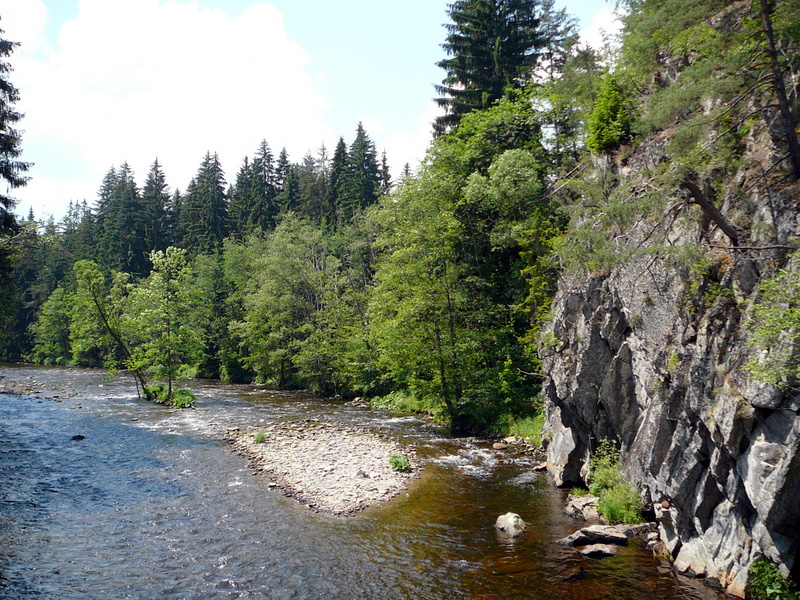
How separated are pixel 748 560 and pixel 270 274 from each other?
4011cm

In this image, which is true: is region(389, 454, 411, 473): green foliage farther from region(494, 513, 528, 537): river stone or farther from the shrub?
the shrub

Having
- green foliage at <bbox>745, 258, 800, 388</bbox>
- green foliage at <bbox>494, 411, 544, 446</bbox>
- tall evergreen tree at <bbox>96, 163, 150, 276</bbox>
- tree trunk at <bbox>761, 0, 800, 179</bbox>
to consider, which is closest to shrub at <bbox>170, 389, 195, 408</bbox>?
green foliage at <bbox>494, 411, 544, 446</bbox>

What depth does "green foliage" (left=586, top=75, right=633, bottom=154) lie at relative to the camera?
16.0 metres

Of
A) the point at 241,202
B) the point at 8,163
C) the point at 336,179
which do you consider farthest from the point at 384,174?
the point at 8,163

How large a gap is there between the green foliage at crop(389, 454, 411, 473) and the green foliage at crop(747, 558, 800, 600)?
35.4 feet

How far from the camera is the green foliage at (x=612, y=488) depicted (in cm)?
1279

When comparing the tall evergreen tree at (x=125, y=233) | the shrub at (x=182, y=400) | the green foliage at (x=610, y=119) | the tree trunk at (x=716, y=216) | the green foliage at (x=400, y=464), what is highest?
the tall evergreen tree at (x=125, y=233)

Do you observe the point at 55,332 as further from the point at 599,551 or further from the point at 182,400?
the point at 599,551

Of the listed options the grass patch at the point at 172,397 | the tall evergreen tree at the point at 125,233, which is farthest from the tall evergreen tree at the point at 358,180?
the tall evergreen tree at the point at 125,233

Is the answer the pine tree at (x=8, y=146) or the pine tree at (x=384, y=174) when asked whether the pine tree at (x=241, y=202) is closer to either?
the pine tree at (x=384, y=174)

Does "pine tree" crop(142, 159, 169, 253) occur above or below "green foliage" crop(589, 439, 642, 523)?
above

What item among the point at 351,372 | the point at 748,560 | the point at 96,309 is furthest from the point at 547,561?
the point at 96,309

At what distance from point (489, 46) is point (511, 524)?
105 ft

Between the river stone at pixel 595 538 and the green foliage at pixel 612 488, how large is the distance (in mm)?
998
